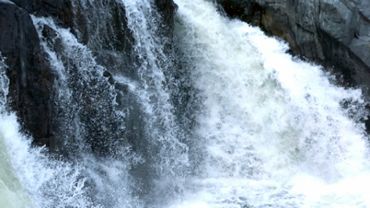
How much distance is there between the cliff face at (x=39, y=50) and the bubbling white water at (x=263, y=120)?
2575mm

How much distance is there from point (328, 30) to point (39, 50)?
21.7ft

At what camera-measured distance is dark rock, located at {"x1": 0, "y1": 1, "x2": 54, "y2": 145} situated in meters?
7.45

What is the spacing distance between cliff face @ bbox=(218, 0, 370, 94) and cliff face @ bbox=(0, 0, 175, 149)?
4.50m

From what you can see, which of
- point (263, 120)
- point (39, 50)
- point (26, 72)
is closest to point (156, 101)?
point (263, 120)

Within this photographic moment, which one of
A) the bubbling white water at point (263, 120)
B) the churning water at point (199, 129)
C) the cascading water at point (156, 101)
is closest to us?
the churning water at point (199, 129)

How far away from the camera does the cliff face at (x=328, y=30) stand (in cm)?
1214

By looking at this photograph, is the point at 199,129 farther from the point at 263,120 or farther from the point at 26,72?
the point at 26,72

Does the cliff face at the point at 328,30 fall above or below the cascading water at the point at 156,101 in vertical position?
above

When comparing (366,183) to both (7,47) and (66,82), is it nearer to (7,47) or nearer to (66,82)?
(66,82)

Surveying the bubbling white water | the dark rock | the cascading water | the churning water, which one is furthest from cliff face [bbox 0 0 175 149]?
the bubbling white water

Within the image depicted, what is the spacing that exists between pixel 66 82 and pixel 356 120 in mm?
6182

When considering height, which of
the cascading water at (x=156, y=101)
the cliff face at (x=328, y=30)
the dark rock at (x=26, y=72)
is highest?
the cliff face at (x=328, y=30)

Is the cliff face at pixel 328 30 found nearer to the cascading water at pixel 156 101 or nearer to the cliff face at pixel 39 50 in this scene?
the cascading water at pixel 156 101

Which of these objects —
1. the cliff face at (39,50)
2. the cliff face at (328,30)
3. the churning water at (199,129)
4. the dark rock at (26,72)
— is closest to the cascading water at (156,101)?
the churning water at (199,129)
